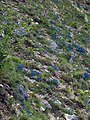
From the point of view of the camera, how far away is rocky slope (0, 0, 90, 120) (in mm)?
8508

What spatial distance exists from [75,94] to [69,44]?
3.16 meters

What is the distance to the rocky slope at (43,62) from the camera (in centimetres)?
851

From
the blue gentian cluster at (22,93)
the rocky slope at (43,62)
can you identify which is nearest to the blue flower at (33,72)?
the rocky slope at (43,62)

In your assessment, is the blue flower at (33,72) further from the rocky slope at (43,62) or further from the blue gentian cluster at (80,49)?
the blue gentian cluster at (80,49)

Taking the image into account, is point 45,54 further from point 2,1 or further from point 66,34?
point 2,1

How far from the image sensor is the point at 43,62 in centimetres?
1109

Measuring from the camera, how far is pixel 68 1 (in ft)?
57.1

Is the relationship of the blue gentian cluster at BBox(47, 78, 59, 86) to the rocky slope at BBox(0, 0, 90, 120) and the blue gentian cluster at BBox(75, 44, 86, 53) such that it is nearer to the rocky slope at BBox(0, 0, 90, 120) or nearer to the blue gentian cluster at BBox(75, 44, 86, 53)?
the rocky slope at BBox(0, 0, 90, 120)

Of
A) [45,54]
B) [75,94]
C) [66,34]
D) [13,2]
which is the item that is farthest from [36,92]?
[13,2]

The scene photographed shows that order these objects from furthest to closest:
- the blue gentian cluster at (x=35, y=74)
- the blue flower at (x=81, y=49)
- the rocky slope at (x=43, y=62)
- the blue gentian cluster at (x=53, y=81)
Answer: the blue flower at (x=81, y=49) < the blue gentian cluster at (x=53, y=81) < the blue gentian cluster at (x=35, y=74) < the rocky slope at (x=43, y=62)

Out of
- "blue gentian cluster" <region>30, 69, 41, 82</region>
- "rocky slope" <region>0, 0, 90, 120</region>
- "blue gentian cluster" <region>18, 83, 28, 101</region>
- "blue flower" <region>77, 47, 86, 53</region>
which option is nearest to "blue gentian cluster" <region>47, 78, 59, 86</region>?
"rocky slope" <region>0, 0, 90, 120</region>

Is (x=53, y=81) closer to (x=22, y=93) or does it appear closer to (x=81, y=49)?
(x=22, y=93)

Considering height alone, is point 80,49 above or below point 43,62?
below

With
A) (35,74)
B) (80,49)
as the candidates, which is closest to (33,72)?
(35,74)
